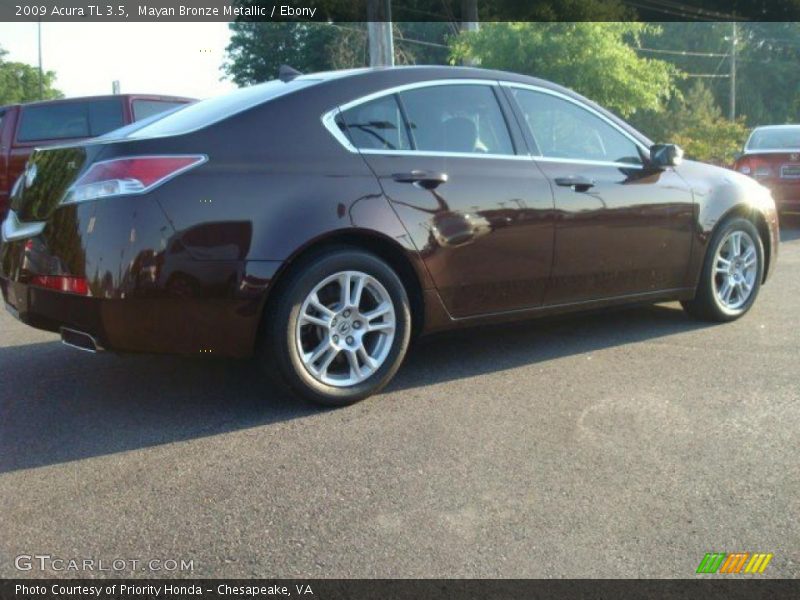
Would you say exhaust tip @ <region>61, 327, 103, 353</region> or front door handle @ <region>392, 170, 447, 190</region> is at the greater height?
front door handle @ <region>392, 170, 447, 190</region>

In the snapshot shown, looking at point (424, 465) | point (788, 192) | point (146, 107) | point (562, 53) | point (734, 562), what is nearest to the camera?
point (734, 562)

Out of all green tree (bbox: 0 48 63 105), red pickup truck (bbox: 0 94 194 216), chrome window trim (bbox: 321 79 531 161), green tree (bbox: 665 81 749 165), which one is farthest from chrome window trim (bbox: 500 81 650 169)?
green tree (bbox: 0 48 63 105)

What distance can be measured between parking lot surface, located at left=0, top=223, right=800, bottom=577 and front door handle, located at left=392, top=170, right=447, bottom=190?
102 centimetres

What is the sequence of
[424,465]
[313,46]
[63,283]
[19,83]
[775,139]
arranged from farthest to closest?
1. [19,83]
2. [313,46]
3. [775,139]
4. [63,283]
5. [424,465]

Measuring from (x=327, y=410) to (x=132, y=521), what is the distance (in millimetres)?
1301

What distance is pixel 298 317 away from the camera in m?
3.87

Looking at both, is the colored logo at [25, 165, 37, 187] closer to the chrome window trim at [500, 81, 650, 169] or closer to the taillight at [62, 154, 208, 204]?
the taillight at [62, 154, 208, 204]

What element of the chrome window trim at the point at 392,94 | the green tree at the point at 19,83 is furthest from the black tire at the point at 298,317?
the green tree at the point at 19,83

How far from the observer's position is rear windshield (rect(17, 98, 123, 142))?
1082 centimetres

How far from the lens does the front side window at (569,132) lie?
4832 millimetres

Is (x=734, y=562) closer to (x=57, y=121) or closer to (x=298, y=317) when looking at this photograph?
(x=298, y=317)

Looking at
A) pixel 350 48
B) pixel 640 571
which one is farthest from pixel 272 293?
pixel 350 48

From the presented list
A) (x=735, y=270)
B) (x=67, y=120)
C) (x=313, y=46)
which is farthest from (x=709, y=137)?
(x=735, y=270)

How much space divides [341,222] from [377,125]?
2.03 feet
